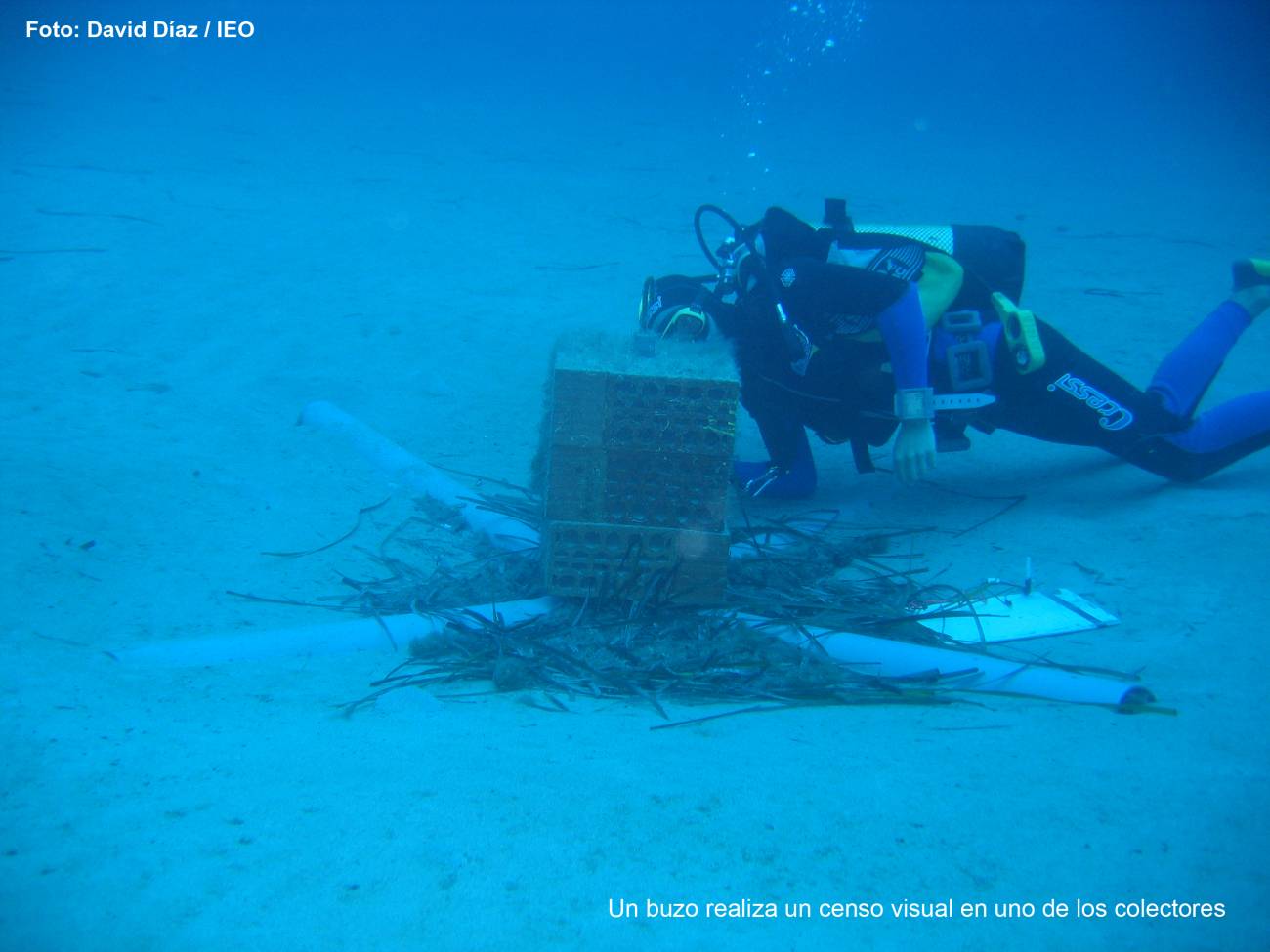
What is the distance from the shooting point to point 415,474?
4.19m

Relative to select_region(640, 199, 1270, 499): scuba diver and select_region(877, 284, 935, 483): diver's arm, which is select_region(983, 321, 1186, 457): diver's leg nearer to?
select_region(640, 199, 1270, 499): scuba diver


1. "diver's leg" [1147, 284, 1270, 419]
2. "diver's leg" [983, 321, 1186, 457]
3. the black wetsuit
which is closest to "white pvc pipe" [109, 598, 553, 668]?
the black wetsuit

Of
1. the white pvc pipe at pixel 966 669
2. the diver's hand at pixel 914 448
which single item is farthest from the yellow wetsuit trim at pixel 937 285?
the white pvc pipe at pixel 966 669

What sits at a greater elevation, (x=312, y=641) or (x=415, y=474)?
(x=415, y=474)

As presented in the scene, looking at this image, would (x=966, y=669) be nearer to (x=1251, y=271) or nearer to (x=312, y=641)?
(x=312, y=641)

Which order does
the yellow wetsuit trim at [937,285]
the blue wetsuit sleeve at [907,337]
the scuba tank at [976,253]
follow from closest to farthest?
the blue wetsuit sleeve at [907,337]
the yellow wetsuit trim at [937,285]
the scuba tank at [976,253]

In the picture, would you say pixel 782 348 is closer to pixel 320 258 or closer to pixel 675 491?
pixel 675 491

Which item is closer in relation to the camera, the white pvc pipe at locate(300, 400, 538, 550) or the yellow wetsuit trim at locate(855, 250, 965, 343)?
the white pvc pipe at locate(300, 400, 538, 550)

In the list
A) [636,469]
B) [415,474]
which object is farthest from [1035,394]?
[415,474]

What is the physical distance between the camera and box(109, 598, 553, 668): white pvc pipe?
100.0 inches

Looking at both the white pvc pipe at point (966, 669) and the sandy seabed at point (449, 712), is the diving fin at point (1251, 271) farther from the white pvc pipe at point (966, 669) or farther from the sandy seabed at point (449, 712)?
the white pvc pipe at point (966, 669)

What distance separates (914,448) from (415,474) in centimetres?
249

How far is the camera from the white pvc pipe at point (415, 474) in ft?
11.9

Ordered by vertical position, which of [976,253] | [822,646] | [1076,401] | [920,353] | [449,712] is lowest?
[449,712]
